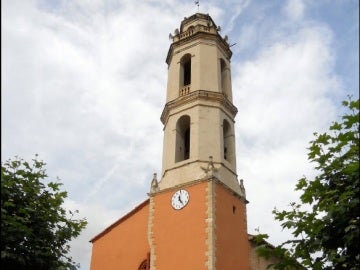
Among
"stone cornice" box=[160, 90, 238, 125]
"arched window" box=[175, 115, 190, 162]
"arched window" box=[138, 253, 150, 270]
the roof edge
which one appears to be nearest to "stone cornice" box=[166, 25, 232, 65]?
"stone cornice" box=[160, 90, 238, 125]

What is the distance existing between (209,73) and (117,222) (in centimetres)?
780

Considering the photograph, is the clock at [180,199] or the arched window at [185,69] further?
the arched window at [185,69]

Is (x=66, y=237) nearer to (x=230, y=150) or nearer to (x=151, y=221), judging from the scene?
(x=151, y=221)

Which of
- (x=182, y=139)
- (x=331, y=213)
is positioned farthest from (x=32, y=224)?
(x=182, y=139)

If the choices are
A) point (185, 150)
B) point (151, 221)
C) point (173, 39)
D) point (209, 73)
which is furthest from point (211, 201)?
point (173, 39)

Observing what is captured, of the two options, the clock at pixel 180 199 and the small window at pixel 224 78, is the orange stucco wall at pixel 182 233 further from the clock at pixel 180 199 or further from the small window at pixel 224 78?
the small window at pixel 224 78

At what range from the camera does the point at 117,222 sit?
782 inches

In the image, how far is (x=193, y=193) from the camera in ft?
59.6

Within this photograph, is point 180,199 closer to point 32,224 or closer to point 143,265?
point 143,265

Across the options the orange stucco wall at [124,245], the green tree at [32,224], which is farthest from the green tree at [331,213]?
the orange stucco wall at [124,245]

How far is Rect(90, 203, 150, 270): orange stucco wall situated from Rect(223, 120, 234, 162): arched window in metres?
4.06

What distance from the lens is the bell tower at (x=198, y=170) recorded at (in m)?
17.1

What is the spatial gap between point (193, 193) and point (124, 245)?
369 cm

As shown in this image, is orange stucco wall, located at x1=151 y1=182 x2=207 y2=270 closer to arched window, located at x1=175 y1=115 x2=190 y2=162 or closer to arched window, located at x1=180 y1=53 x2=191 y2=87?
arched window, located at x1=175 y1=115 x2=190 y2=162
